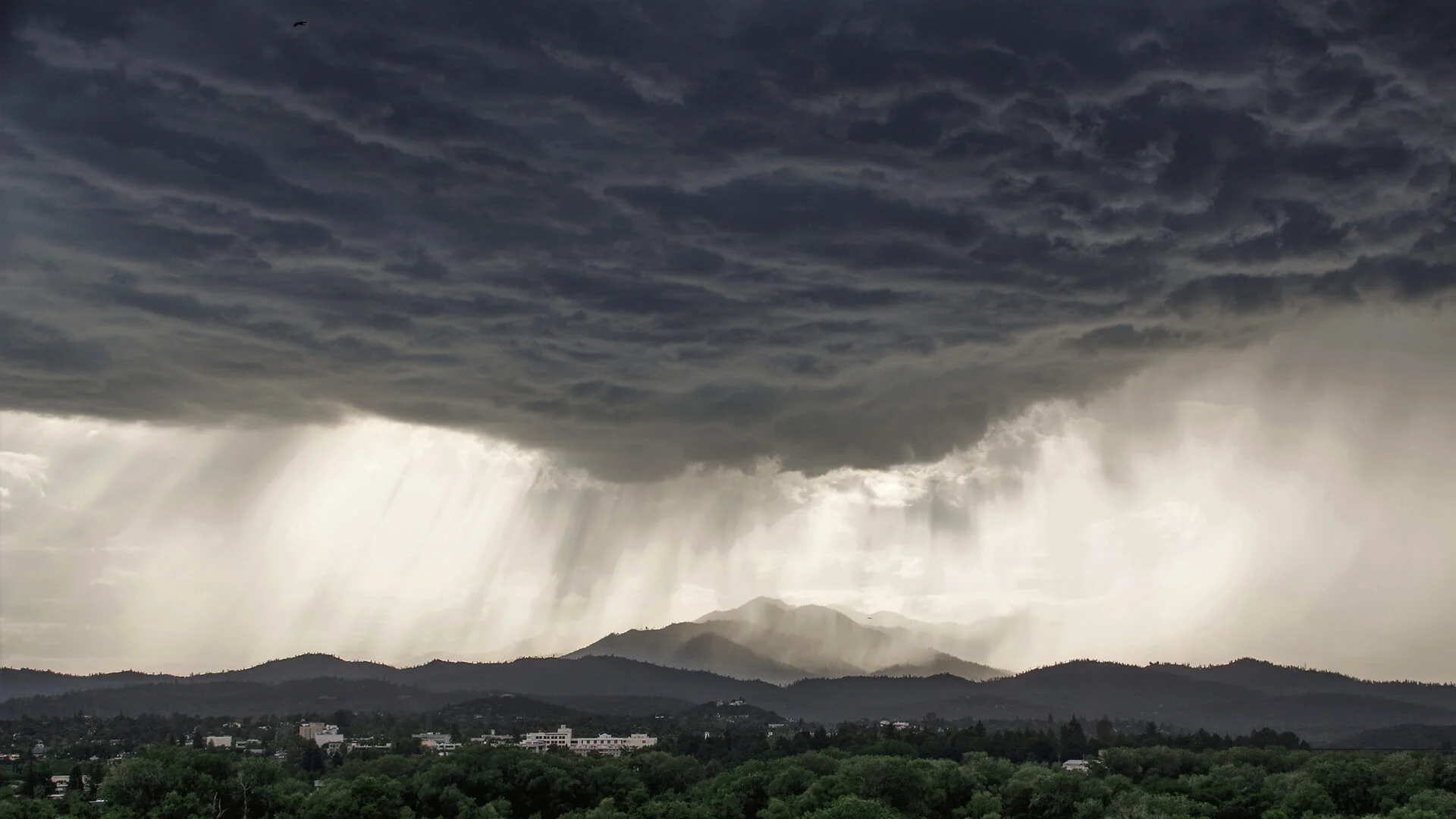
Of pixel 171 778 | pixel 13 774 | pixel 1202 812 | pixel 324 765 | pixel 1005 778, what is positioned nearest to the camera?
pixel 171 778

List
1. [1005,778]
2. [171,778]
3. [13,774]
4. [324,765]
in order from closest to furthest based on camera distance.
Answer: [171,778] < [1005,778] < [13,774] < [324,765]

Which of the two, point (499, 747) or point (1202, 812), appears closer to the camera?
point (1202, 812)

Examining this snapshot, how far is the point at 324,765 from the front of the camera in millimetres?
185375

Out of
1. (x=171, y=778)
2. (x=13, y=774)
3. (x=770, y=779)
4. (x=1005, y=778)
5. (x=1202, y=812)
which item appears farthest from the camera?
(x=13, y=774)

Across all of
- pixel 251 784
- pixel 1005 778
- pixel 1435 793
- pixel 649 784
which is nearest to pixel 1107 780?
pixel 1005 778

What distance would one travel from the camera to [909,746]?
190 m

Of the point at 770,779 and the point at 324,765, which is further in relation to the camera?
the point at 324,765

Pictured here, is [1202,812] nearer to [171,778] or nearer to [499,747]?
[499,747]

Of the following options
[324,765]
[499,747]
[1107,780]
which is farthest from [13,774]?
[1107,780]

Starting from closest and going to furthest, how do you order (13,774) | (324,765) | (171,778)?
(171,778)
(13,774)
(324,765)

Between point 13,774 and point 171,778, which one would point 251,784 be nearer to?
point 171,778

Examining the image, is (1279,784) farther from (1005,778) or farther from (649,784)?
(649,784)

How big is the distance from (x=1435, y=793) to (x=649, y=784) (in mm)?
74753

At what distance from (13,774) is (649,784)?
72.5m
